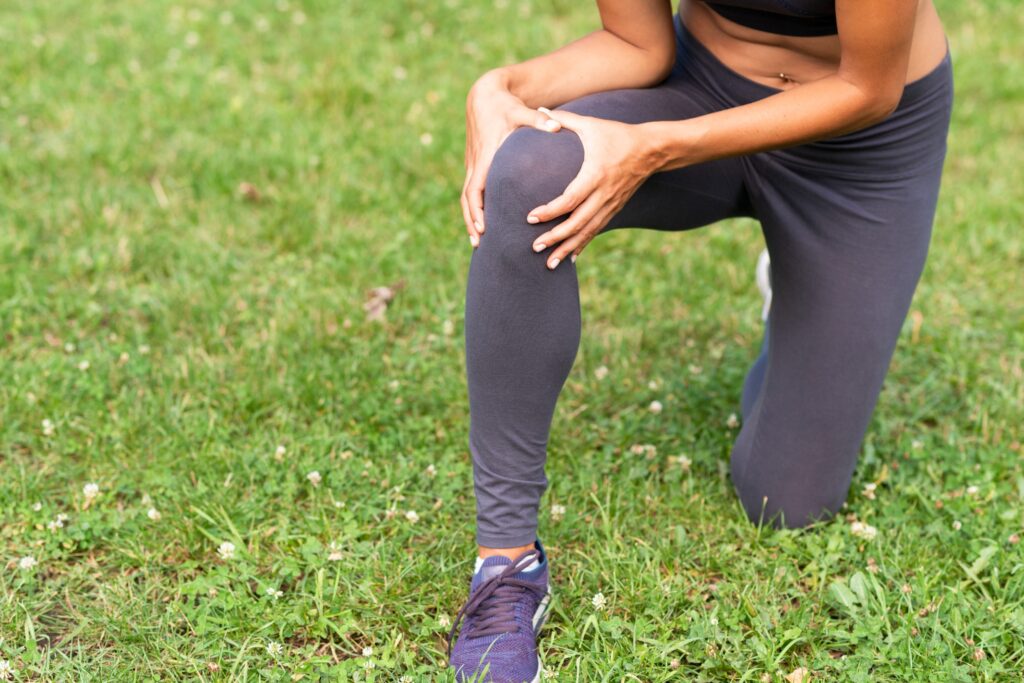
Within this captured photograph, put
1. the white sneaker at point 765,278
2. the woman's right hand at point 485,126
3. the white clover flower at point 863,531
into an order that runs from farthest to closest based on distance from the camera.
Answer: the white sneaker at point 765,278 → the white clover flower at point 863,531 → the woman's right hand at point 485,126

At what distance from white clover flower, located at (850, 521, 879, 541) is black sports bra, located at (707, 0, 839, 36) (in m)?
1.07

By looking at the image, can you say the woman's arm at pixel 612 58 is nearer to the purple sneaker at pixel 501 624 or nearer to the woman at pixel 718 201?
the woman at pixel 718 201

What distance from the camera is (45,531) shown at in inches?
94.5

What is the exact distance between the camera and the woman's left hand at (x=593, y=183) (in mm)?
1849

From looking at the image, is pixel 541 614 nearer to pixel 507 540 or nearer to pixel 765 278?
pixel 507 540

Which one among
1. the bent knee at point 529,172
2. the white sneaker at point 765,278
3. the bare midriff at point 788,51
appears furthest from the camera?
the white sneaker at point 765,278

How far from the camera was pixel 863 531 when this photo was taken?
243 cm

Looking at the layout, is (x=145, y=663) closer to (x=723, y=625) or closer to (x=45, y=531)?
(x=45, y=531)

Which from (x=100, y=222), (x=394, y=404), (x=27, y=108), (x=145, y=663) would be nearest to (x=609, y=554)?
(x=394, y=404)

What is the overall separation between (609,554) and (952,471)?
0.92m

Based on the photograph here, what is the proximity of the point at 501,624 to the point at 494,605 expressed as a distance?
4 centimetres

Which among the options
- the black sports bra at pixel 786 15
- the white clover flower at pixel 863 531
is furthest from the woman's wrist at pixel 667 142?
the white clover flower at pixel 863 531

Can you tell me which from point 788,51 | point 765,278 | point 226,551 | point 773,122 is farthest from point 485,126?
point 765,278

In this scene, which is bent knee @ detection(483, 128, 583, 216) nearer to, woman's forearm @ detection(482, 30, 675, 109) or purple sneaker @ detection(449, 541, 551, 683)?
woman's forearm @ detection(482, 30, 675, 109)
